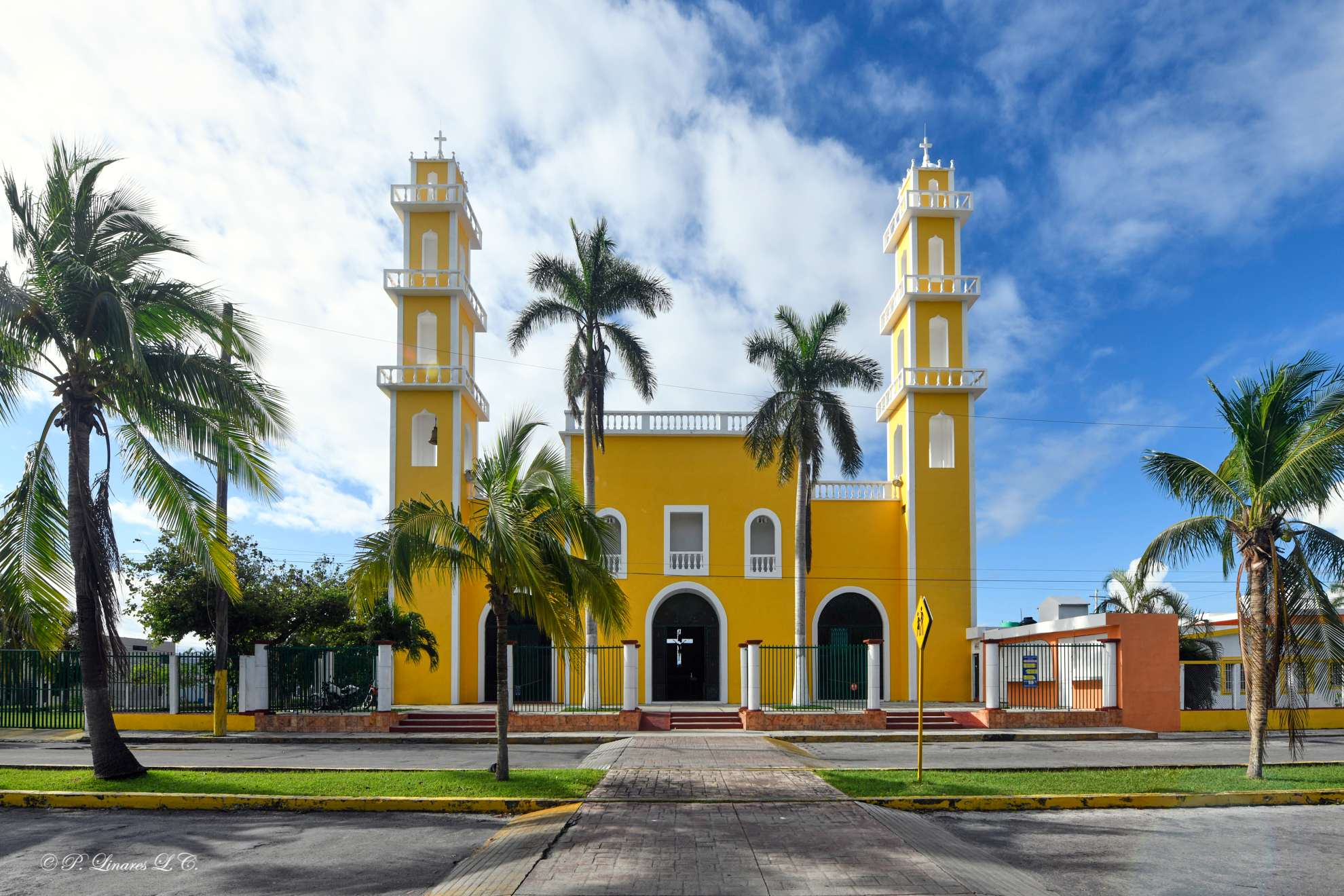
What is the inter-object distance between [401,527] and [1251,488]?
1080 cm

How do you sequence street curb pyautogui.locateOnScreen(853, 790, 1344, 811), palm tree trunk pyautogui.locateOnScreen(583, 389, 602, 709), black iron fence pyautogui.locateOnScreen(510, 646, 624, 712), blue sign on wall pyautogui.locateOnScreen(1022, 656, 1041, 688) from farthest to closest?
1. palm tree trunk pyautogui.locateOnScreen(583, 389, 602, 709)
2. blue sign on wall pyautogui.locateOnScreen(1022, 656, 1041, 688)
3. black iron fence pyautogui.locateOnScreen(510, 646, 624, 712)
4. street curb pyautogui.locateOnScreen(853, 790, 1344, 811)

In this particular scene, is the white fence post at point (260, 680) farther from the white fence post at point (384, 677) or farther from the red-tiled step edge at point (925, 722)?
the red-tiled step edge at point (925, 722)

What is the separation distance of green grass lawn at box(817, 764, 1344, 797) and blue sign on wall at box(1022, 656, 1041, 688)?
25.9 ft

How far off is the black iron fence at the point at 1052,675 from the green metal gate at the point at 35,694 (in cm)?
1973

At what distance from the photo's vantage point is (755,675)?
64.7ft

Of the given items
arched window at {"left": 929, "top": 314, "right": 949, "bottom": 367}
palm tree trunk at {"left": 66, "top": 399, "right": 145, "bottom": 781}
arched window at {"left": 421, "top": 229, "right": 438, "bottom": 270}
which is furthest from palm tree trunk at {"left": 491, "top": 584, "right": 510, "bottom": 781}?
arched window at {"left": 929, "top": 314, "right": 949, "bottom": 367}

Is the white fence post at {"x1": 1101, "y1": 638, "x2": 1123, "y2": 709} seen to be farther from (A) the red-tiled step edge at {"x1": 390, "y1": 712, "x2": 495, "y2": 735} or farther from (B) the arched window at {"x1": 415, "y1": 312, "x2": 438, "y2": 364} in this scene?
(B) the arched window at {"x1": 415, "y1": 312, "x2": 438, "y2": 364}

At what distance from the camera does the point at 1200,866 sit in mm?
7391

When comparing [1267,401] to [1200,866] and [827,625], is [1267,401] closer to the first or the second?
[1200,866]

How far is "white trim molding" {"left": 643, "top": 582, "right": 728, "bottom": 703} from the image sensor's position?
25.9 m

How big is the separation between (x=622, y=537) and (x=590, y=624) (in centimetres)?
429

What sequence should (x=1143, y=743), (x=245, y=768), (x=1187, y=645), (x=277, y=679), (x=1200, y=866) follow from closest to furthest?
(x=1200, y=866), (x=245, y=768), (x=1143, y=743), (x=277, y=679), (x=1187, y=645)

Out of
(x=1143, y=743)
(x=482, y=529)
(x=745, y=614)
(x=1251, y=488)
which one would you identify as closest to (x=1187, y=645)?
(x=1143, y=743)

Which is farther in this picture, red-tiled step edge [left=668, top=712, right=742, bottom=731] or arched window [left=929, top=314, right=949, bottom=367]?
arched window [left=929, top=314, right=949, bottom=367]
